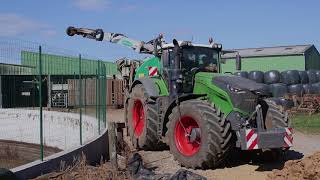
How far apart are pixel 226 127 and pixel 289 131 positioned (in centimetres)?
130

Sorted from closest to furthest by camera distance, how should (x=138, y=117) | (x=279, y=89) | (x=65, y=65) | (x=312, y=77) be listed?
(x=138, y=117), (x=65, y=65), (x=279, y=89), (x=312, y=77)

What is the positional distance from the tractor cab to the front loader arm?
2.64m

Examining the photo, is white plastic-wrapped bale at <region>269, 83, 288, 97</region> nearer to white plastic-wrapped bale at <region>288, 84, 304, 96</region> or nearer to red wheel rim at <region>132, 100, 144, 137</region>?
white plastic-wrapped bale at <region>288, 84, 304, 96</region>

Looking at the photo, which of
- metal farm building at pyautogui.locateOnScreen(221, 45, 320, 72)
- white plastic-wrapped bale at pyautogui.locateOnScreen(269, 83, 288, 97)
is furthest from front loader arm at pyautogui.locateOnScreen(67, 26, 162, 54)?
metal farm building at pyautogui.locateOnScreen(221, 45, 320, 72)

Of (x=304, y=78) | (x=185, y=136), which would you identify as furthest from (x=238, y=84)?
(x=304, y=78)

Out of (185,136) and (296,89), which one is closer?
(185,136)

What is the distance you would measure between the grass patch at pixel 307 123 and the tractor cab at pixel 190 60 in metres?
6.30

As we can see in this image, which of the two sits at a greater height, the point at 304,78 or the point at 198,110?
the point at 304,78

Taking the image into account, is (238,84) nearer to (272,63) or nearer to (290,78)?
(290,78)

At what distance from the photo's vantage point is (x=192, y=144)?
11219mm

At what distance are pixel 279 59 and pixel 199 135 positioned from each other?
34.5 meters

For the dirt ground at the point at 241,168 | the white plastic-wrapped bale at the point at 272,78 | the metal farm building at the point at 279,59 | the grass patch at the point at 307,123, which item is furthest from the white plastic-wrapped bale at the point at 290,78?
the metal farm building at the point at 279,59

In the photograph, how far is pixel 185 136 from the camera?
449 inches

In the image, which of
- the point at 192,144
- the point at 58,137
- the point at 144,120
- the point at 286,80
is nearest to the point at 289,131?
the point at 192,144
